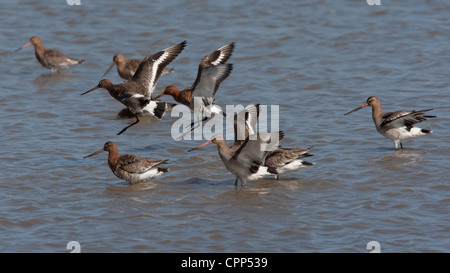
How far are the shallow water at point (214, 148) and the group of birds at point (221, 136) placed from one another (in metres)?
0.24

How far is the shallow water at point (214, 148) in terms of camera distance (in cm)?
779

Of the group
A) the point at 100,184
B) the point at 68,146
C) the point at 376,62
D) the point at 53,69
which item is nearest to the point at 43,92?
the point at 53,69

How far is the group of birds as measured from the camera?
895 centimetres

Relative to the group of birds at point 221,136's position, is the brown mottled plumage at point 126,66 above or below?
above

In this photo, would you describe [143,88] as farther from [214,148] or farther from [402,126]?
[402,126]

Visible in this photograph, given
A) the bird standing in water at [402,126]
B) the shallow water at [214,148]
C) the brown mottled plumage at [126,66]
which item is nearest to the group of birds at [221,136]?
the bird standing in water at [402,126]

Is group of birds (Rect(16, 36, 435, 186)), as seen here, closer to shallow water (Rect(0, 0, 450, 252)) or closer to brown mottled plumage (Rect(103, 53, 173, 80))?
shallow water (Rect(0, 0, 450, 252))

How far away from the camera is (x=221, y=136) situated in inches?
363

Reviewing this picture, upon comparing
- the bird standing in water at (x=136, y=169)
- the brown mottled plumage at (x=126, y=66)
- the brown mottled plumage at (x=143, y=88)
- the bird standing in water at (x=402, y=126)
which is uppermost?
the brown mottled plumage at (x=126, y=66)

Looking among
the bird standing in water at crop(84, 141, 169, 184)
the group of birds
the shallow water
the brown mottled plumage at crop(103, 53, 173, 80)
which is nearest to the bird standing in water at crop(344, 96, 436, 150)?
the group of birds

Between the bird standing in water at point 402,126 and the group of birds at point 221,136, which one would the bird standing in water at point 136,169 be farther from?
the bird standing in water at point 402,126

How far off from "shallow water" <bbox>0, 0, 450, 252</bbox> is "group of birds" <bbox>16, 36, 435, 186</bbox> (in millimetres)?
238
